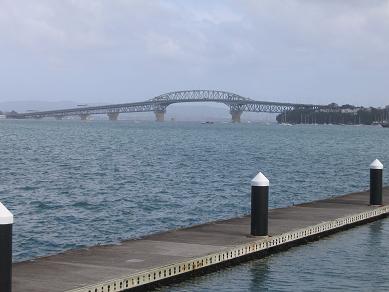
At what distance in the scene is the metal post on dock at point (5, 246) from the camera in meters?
11.3

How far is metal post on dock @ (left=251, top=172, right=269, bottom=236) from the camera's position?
57.4 ft

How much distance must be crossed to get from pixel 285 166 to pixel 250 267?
157ft

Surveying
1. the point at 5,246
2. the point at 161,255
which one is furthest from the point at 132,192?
the point at 5,246

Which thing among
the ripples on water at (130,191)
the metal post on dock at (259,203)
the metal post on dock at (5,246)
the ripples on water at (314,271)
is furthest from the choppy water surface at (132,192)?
the metal post on dock at (5,246)

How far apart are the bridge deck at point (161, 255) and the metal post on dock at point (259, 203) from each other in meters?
0.32

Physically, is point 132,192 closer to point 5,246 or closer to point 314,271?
point 314,271

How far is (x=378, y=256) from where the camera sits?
1897 cm

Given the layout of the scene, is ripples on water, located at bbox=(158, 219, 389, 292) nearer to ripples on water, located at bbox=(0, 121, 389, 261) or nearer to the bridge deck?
the bridge deck

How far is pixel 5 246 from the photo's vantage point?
A: 1134cm

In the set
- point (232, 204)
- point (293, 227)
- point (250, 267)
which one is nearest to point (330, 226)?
point (293, 227)

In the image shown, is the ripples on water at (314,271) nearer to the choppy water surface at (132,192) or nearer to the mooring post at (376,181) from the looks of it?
the choppy water surface at (132,192)

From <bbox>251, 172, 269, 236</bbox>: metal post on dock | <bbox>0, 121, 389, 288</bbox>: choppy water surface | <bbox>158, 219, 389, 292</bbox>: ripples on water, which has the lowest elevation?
<bbox>0, 121, 389, 288</bbox>: choppy water surface

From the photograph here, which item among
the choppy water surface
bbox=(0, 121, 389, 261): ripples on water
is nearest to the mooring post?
the choppy water surface

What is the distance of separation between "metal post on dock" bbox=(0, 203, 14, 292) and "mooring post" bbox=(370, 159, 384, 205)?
582 inches
